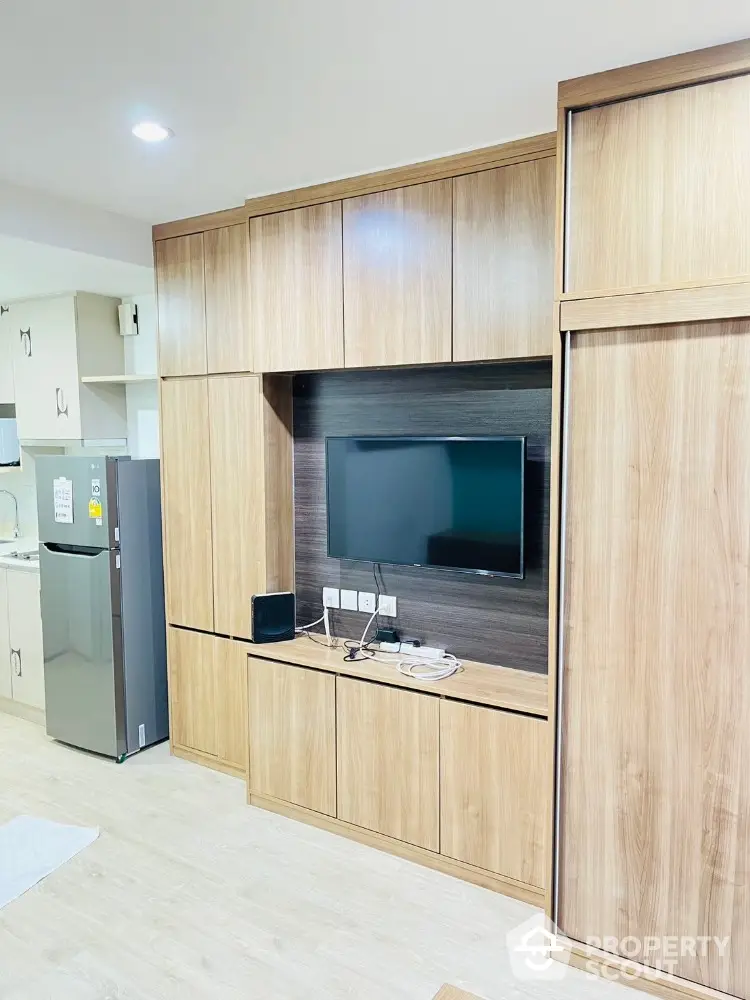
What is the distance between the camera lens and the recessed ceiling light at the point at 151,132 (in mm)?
2303

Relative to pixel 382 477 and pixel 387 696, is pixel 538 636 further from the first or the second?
pixel 382 477

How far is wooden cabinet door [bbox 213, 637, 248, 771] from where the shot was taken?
3.39 metres

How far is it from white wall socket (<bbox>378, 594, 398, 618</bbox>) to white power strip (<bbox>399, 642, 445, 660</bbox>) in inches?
5.5

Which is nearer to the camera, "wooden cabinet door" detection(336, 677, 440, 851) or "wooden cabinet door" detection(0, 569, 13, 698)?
"wooden cabinet door" detection(336, 677, 440, 851)

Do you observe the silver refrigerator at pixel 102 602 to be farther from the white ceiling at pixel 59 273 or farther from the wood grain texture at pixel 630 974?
the wood grain texture at pixel 630 974

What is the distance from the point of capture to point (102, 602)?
356 centimetres

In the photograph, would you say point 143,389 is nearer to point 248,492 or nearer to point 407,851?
point 248,492

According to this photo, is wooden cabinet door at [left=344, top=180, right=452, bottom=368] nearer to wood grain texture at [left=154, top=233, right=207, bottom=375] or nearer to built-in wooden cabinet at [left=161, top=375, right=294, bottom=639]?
built-in wooden cabinet at [left=161, top=375, right=294, bottom=639]

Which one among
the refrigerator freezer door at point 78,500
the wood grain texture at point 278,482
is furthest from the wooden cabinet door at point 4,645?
the wood grain texture at point 278,482

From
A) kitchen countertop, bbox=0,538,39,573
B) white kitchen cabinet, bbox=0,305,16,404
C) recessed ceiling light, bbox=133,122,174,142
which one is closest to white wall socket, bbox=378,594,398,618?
recessed ceiling light, bbox=133,122,174,142

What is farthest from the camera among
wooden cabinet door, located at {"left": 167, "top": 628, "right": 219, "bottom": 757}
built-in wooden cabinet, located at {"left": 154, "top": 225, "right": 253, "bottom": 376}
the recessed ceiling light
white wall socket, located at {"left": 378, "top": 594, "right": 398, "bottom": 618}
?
wooden cabinet door, located at {"left": 167, "top": 628, "right": 219, "bottom": 757}

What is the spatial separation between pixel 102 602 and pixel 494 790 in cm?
212

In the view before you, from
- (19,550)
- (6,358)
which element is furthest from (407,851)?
(6,358)

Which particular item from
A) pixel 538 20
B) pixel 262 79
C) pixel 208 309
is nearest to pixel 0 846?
pixel 208 309
